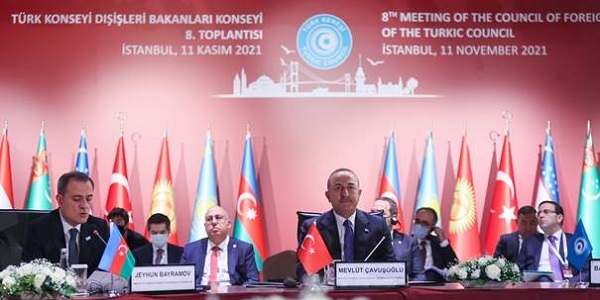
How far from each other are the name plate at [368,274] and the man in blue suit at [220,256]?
2026 millimetres

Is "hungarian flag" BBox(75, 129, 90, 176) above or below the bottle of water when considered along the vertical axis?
above

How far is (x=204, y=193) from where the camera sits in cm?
781

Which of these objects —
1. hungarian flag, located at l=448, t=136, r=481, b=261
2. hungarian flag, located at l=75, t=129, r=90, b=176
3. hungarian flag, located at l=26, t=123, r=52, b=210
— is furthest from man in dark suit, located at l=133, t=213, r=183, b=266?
hungarian flag, located at l=448, t=136, r=481, b=261

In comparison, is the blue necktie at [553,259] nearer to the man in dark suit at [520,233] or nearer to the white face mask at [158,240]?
the man in dark suit at [520,233]

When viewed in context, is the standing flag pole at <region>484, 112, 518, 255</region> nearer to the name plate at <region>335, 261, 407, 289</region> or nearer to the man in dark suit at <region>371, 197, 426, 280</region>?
the man in dark suit at <region>371, 197, 426, 280</region>

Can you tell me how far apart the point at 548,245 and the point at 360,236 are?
2.48 m

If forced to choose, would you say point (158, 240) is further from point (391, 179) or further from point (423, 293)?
point (423, 293)

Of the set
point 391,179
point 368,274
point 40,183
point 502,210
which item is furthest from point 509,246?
point 40,183

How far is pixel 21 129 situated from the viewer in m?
8.05

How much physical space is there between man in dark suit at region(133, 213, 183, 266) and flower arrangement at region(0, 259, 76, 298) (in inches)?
97.2

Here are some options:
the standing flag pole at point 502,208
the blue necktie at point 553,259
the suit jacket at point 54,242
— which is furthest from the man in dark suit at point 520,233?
Result: the suit jacket at point 54,242

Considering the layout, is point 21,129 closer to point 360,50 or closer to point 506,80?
point 360,50

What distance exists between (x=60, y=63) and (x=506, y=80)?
3.91m

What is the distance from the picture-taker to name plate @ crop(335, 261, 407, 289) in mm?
4484
